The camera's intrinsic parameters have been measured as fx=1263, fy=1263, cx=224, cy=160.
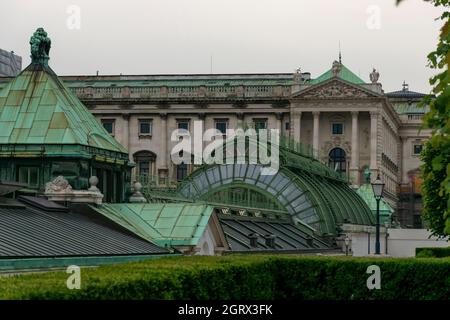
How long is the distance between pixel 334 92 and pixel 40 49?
10854 centimetres

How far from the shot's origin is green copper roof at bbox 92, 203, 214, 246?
34.8 metres

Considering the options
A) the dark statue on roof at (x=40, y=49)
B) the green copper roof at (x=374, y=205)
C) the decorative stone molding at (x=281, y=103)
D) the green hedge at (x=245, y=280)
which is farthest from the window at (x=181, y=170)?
the green hedge at (x=245, y=280)

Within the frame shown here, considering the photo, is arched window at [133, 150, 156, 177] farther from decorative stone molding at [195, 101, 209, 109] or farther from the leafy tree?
the leafy tree

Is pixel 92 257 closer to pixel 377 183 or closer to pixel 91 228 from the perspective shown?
pixel 91 228

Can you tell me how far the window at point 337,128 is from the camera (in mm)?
150250

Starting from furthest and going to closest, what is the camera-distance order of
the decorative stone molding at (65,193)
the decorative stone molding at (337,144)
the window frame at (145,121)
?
the window frame at (145,121) < the decorative stone molding at (337,144) < the decorative stone molding at (65,193)

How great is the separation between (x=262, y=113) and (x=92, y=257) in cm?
12420

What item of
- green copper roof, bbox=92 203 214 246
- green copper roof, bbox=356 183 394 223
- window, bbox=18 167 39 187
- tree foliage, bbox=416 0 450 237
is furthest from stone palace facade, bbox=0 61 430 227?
tree foliage, bbox=416 0 450 237

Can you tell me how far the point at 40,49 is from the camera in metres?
40.2

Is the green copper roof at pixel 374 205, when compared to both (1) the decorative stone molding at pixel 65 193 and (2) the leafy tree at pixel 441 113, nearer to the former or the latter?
(1) the decorative stone molding at pixel 65 193

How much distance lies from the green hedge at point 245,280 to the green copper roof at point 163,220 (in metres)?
3.06

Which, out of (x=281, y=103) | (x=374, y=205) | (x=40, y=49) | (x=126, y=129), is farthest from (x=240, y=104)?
(x=40, y=49)

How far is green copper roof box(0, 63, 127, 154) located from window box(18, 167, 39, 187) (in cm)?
79
